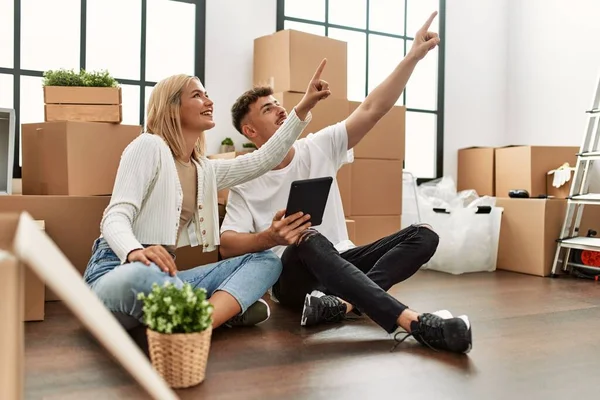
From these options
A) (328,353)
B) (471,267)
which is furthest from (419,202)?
(328,353)

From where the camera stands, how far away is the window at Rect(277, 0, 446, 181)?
401 centimetres

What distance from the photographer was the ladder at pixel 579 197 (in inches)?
129

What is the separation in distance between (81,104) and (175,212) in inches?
37.2

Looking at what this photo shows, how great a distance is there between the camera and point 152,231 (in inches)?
70.2

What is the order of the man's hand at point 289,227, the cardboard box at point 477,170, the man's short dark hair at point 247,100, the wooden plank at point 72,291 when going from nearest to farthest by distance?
the wooden plank at point 72,291 → the man's hand at point 289,227 → the man's short dark hair at point 247,100 → the cardboard box at point 477,170

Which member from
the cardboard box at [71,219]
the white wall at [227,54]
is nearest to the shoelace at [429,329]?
the cardboard box at [71,219]

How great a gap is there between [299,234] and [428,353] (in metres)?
0.56

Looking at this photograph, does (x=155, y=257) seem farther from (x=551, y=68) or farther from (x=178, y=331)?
(x=551, y=68)

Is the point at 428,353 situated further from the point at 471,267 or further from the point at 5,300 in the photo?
the point at 471,267

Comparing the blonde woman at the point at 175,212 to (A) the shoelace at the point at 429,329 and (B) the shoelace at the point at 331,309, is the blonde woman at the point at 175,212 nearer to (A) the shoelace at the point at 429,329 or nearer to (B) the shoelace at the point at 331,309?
A: (B) the shoelace at the point at 331,309

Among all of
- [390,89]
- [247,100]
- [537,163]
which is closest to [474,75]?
[537,163]

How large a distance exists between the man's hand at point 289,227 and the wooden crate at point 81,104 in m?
0.99

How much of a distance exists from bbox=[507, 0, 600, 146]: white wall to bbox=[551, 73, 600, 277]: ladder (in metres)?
→ 0.29

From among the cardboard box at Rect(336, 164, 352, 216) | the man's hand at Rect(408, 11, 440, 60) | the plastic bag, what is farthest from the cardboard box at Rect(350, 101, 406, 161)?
the man's hand at Rect(408, 11, 440, 60)
